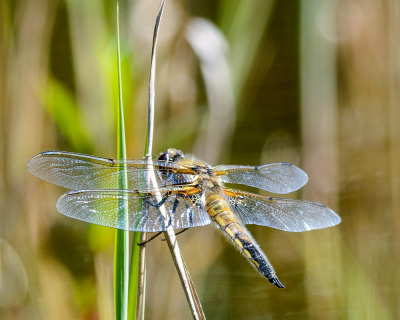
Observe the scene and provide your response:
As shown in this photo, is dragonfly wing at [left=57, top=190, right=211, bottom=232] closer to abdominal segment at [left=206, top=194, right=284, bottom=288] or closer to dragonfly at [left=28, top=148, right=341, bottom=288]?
dragonfly at [left=28, top=148, right=341, bottom=288]

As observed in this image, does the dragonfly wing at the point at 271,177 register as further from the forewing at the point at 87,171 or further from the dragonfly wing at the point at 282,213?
the forewing at the point at 87,171

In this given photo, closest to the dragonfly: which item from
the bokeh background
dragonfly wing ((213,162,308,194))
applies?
dragonfly wing ((213,162,308,194))

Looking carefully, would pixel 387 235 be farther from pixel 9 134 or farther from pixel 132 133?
pixel 9 134

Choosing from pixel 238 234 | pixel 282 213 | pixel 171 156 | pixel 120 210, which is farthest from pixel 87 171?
pixel 282 213

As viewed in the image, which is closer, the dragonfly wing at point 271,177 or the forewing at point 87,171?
the forewing at point 87,171

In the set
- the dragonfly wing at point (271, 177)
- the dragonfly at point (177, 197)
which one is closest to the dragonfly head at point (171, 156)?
the dragonfly at point (177, 197)

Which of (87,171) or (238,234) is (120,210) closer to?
(87,171)
